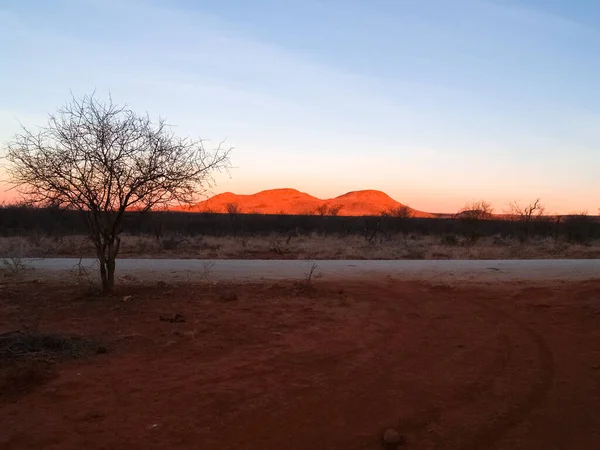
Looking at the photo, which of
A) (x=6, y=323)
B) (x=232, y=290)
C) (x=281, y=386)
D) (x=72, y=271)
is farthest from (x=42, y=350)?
(x=72, y=271)

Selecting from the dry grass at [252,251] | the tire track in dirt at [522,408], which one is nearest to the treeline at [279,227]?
the dry grass at [252,251]

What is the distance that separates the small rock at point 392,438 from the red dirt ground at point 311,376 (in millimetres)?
78

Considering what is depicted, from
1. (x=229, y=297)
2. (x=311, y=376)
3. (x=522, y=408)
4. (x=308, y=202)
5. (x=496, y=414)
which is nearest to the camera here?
(x=496, y=414)

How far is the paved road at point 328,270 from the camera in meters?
15.8

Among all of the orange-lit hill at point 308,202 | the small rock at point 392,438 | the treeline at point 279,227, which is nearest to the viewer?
the small rock at point 392,438

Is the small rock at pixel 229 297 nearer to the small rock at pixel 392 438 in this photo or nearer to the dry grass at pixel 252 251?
the small rock at pixel 392 438

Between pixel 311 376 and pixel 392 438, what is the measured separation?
207cm

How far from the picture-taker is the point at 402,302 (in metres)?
12.1

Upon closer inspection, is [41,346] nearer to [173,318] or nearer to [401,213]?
[173,318]

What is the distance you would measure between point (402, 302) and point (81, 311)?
6939mm

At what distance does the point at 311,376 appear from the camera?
271 inches

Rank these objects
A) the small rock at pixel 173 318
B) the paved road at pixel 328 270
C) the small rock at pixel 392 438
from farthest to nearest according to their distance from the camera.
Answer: the paved road at pixel 328 270
the small rock at pixel 173 318
the small rock at pixel 392 438

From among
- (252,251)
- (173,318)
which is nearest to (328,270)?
(173,318)

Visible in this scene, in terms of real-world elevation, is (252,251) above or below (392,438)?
above
